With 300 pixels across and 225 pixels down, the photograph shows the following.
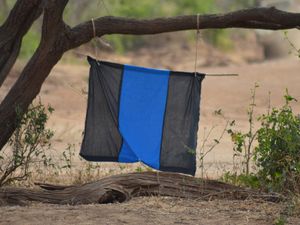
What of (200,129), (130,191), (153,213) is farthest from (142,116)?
(200,129)

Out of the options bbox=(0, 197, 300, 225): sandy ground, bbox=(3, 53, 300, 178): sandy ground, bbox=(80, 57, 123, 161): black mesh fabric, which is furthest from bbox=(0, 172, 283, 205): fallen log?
bbox=(3, 53, 300, 178): sandy ground

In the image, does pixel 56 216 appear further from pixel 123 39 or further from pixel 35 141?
pixel 123 39

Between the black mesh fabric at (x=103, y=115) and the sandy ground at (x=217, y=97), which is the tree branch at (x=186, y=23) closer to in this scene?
the black mesh fabric at (x=103, y=115)

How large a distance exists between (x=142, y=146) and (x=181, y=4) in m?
19.1

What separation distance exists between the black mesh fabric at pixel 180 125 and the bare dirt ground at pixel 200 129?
508 mm

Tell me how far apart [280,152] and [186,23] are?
1.43 meters

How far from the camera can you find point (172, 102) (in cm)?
724

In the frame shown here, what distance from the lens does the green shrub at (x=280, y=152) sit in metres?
6.69

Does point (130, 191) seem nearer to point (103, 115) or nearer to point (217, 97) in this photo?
point (103, 115)

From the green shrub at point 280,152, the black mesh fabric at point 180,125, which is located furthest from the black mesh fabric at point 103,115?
the green shrub at point 280,152

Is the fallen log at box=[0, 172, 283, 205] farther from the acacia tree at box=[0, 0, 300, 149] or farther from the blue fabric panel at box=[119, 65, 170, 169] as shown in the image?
the acacia tree at box=[0, 0, 300, 149]

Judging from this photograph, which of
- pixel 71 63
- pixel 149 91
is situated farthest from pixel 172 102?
pixel 71 63

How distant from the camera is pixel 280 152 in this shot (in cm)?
693

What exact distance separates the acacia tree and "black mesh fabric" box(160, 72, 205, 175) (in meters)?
0.56
